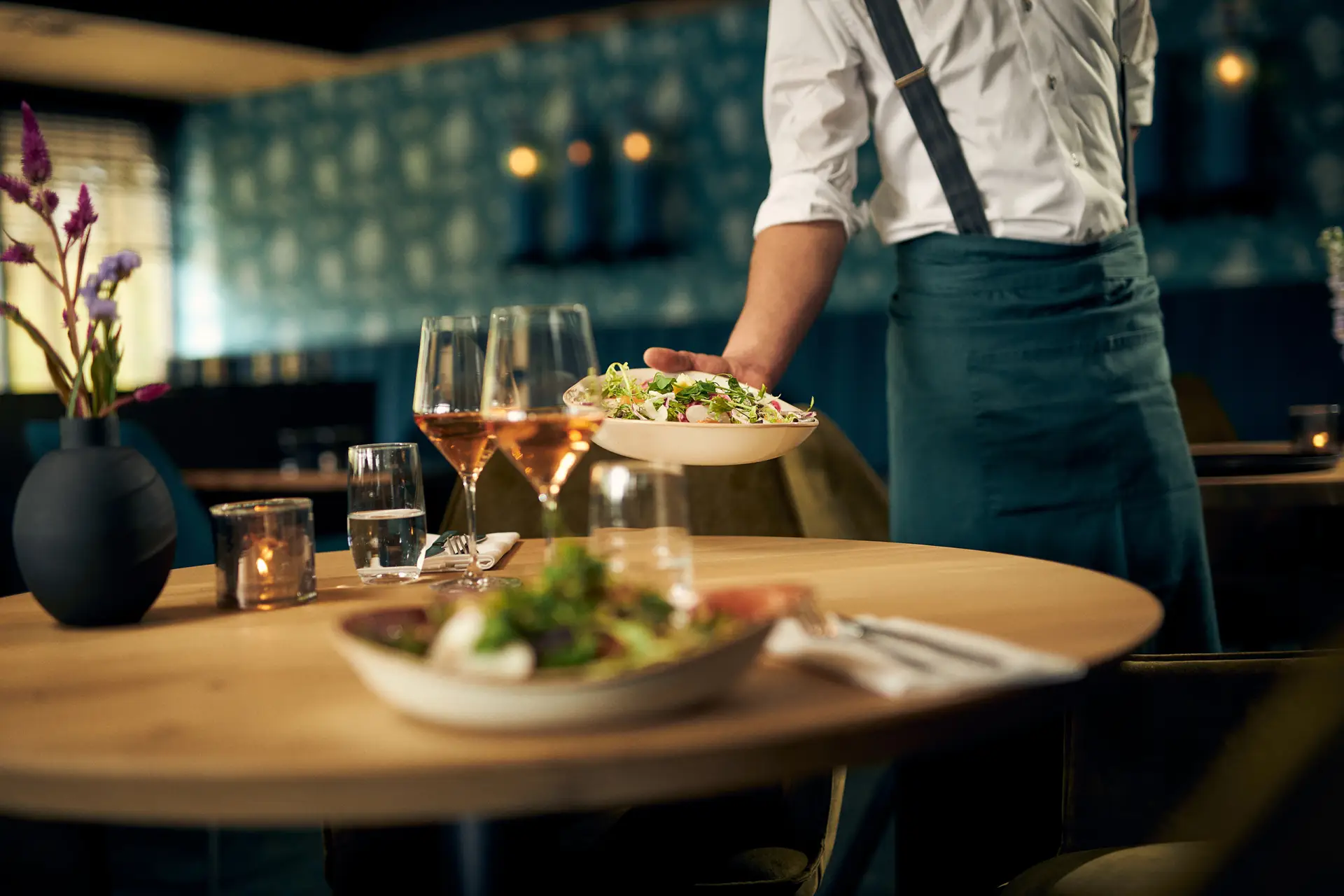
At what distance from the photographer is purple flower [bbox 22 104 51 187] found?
0.94 metres

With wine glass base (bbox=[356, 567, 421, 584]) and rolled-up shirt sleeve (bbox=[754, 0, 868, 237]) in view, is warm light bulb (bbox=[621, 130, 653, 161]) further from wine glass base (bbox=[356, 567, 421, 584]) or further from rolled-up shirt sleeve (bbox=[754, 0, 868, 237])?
wine glass base (bbox=[356, 567, 421, 584])

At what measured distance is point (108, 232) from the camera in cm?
932

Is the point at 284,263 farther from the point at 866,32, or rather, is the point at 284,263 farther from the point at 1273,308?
the point at 866,32

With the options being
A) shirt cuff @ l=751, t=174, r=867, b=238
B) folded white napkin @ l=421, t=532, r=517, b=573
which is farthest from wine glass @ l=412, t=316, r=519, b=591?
shirt cuff @ l=751, t=174, r=867, b=238

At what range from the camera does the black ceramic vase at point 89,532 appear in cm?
94

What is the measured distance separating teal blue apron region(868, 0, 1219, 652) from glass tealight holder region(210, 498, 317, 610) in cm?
97

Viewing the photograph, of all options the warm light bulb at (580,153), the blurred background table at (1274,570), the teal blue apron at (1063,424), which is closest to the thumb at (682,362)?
the teal blue apron at (1063,424)

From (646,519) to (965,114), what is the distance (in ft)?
3.69

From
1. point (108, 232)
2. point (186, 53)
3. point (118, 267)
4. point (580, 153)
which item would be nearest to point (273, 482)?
point (580, 153)

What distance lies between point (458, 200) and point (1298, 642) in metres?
6.38

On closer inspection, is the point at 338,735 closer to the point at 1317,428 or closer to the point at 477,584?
→ the point at 477,584

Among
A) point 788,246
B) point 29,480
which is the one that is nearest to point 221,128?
point 788,246

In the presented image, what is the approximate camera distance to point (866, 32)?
5.76ft

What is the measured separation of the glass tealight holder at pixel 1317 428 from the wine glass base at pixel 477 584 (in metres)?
1.96
